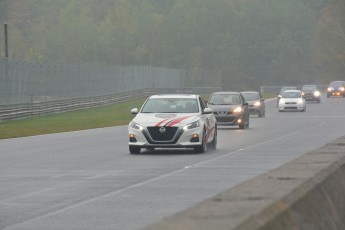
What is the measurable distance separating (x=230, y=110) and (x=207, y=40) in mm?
124909

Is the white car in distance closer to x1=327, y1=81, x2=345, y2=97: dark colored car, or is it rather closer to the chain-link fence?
the chain-link fence

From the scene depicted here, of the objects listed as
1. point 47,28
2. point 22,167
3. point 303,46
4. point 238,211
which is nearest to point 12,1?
point 47,28

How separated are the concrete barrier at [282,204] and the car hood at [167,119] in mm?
15118

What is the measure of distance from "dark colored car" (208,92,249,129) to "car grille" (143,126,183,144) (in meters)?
16.0

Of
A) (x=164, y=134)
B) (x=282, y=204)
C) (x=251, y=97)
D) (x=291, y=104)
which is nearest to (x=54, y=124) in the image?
(x=251, y=97)

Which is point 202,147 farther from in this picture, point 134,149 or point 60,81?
point 60,81

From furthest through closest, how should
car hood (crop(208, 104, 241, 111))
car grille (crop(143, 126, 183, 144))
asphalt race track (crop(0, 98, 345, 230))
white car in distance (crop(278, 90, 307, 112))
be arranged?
white car in distance (crop(278, 90, 307, 112))
car hood (crop(208, 104, 241, 111))
car grille (crop(143, 126, 183, 144))
asphalt race track (crop(0, 98, 345, 230))

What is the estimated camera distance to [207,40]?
165000 mm

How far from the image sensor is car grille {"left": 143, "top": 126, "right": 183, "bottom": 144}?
24609mm

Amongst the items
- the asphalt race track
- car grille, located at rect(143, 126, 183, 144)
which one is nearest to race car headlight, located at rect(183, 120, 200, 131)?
car grille, located at rect(143, 126, 183, 144)

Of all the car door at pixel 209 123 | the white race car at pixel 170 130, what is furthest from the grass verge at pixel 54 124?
the white race car at pixel 170 130

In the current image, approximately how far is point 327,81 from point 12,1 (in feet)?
172

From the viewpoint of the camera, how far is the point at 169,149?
27.2 metres

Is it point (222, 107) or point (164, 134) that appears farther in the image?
point (222, 107)
